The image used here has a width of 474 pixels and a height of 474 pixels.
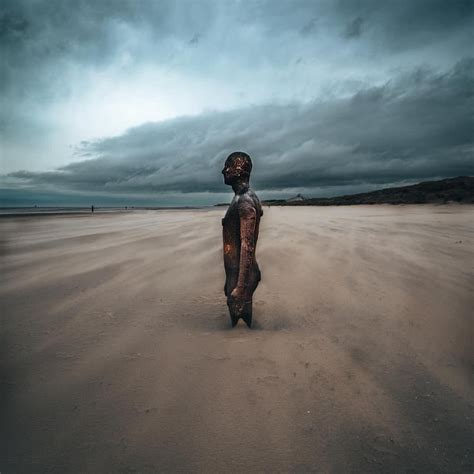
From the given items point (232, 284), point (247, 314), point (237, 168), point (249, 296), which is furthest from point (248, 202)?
point (247, 314)

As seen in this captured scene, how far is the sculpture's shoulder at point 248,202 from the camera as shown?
9.13 ft

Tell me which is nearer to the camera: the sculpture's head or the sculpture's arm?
the sculpture's arm

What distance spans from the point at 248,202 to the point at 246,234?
349 mm

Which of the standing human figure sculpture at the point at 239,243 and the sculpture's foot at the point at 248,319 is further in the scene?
the sculpture's foot at the point at 248,319

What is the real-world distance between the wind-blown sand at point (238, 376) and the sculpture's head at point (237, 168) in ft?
5.81

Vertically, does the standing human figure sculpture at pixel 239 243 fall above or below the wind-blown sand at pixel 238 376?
above

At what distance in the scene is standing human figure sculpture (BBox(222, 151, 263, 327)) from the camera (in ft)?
9.23

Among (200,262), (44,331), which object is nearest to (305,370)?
(44,331)

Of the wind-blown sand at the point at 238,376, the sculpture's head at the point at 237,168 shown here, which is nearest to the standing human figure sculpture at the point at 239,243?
the sculpture's head at the point at 237,168

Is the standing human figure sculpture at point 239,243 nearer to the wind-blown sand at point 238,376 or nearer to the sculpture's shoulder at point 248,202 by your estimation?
the sculpture's shoulder at point 248,202

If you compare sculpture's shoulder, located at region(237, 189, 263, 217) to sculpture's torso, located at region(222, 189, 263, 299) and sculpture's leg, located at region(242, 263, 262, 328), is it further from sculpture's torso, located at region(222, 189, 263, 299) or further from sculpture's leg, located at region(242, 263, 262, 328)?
sculpture's leg, located at region(242, 263, 262, 328)

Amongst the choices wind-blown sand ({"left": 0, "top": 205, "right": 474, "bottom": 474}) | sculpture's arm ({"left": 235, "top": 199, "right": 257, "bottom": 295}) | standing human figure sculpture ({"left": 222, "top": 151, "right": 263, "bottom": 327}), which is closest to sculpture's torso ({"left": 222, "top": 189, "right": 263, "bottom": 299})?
standing human figure sculpture ({"left": 222, "top": 151, "right": 263, "bottom": 327})

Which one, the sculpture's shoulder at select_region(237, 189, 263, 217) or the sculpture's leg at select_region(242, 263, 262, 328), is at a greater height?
the sculpture's shoulder at select_region(237, 189, 263, 217)

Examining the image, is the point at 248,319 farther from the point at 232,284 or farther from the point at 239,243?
the point at 239,243
